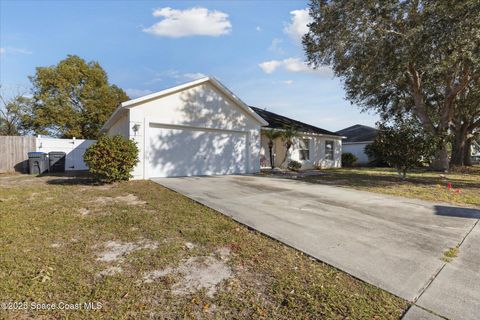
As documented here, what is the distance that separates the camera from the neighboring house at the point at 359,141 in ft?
87.8

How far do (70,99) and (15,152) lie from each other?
12.1 metres

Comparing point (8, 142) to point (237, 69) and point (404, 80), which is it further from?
point (404, 80)

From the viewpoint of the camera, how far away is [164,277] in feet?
10.2

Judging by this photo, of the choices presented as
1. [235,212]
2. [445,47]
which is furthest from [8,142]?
[445,47]

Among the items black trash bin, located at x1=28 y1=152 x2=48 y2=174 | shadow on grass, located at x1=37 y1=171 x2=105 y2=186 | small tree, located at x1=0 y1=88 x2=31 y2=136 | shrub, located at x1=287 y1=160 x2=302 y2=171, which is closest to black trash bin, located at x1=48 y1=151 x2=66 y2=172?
black trash bin, located at x1=28 y1=152 x2=48 y2=174

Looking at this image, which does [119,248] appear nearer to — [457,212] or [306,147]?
[457,212]

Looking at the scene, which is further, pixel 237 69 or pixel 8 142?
pixel 237 69

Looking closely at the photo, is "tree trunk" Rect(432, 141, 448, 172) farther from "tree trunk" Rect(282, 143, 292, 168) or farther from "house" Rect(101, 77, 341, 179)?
"house" Rect(101, 77, 341, 179)

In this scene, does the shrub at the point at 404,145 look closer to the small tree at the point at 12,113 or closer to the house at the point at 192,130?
the house at the point at 192,130

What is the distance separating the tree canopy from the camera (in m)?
23.9

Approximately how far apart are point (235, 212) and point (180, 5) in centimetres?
941

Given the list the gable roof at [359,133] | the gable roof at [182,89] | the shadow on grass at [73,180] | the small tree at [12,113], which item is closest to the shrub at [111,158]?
the shadow on grass at [73,180]

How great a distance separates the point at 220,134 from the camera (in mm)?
13211

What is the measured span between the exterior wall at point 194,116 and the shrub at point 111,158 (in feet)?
3.45
